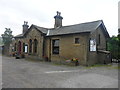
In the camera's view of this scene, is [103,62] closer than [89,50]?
No

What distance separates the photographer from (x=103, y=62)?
1706 cm

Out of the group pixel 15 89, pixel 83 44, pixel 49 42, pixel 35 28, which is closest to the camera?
pixel 15 89

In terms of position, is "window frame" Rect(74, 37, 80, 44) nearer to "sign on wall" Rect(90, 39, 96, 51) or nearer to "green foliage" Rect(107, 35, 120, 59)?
"sign on wall" Rect(90, 39, 96, 51)

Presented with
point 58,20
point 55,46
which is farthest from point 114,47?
point 58,20

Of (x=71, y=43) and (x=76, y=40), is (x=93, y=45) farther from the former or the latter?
(x=71, y=43)

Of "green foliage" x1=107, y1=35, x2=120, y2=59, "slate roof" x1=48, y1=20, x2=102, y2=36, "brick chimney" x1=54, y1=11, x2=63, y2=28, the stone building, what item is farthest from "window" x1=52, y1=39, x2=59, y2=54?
"green foliage" x1=107, y1=35, x2=120, y2=59

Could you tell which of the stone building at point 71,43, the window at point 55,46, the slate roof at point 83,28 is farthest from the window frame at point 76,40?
the window at point 55,46

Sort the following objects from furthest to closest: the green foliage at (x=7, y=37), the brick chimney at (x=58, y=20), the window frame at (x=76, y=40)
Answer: the green foliage at (x=7, y=37), the brick chimney at (x=58, y=20), the window frame at (x=76, y=40)

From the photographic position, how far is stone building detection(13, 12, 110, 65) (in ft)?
49.5

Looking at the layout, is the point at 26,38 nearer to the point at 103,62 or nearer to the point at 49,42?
the point at 49,42

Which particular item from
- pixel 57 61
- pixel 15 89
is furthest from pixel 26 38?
pixel 15 89

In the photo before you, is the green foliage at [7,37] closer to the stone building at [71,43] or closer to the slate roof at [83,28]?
the stone building at [71,43]

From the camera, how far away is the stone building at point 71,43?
49.5ft

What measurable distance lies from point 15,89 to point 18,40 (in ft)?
70.7
